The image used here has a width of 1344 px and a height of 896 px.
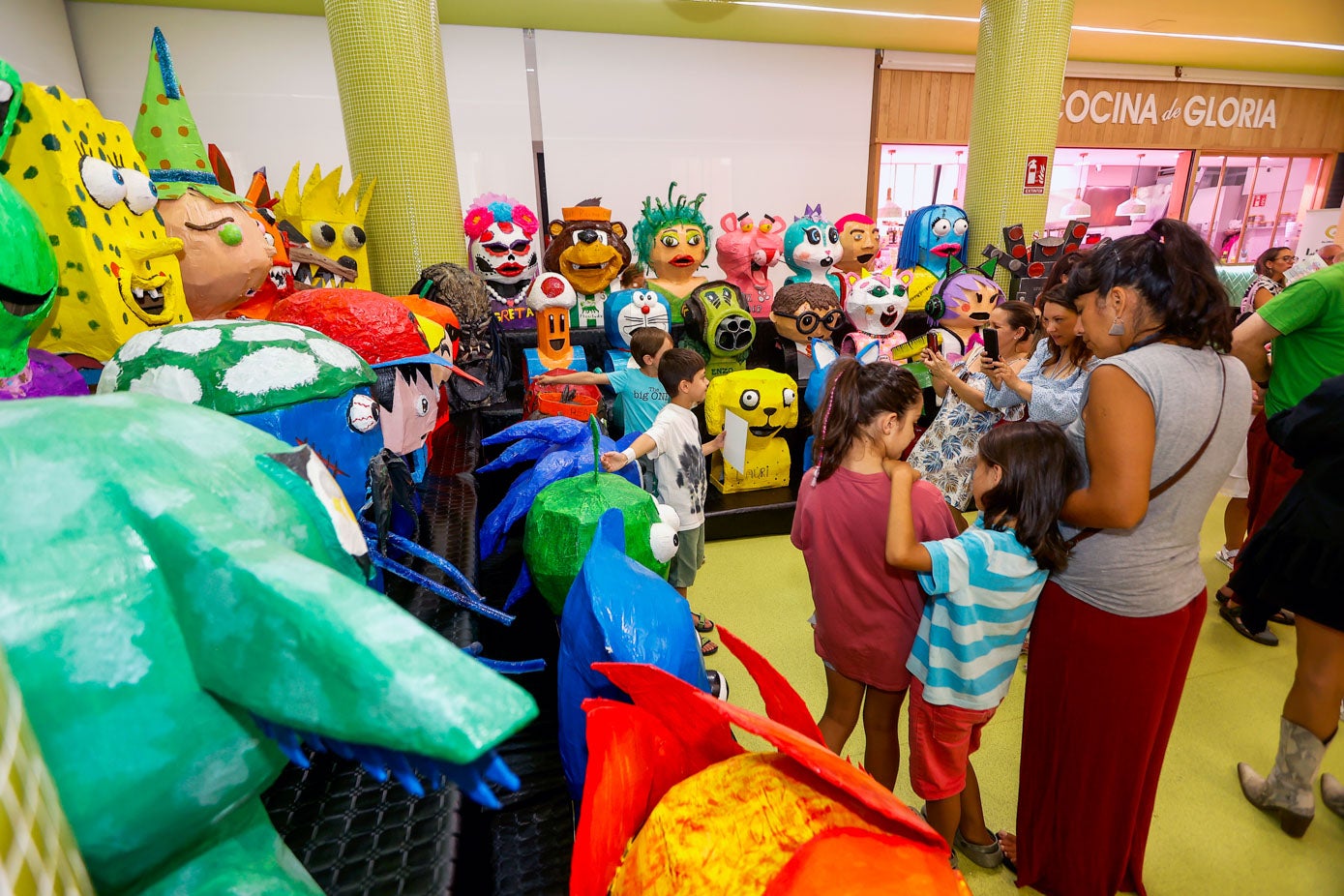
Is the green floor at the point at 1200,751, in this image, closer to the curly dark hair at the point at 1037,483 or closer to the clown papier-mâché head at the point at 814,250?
the curly dark hair at the point at 1037,483

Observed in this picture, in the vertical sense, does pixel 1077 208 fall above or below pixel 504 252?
above

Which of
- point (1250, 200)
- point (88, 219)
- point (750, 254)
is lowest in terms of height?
point (750, 254)

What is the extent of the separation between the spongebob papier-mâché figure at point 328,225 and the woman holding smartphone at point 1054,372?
218 centimetres

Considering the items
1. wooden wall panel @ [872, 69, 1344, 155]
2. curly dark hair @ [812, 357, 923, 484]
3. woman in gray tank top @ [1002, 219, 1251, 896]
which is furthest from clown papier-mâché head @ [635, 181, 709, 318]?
wooden wall panel @ [872, 69, 1344, 155]

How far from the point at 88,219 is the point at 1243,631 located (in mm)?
2845

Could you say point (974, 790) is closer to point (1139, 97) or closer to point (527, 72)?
point (527, 72)

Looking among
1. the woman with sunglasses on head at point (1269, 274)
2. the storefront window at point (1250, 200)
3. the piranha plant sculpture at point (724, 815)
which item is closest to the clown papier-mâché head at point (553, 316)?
the piranha plant sculpture at point (724, 815)

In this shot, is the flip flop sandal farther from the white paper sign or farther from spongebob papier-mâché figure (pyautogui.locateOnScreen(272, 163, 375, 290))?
spongebob papier-mâché figure (pyautogui.locateOnScreen(272, 163, 375, 290))

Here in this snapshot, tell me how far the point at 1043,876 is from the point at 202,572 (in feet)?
4.73

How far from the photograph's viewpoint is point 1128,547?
0.97 m

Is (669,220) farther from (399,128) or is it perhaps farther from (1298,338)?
(1298,338)

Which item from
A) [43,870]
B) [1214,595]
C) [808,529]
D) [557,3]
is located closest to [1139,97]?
[557,3]

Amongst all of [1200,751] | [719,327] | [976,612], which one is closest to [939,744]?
[976,612]

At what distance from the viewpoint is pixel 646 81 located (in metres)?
5.18
